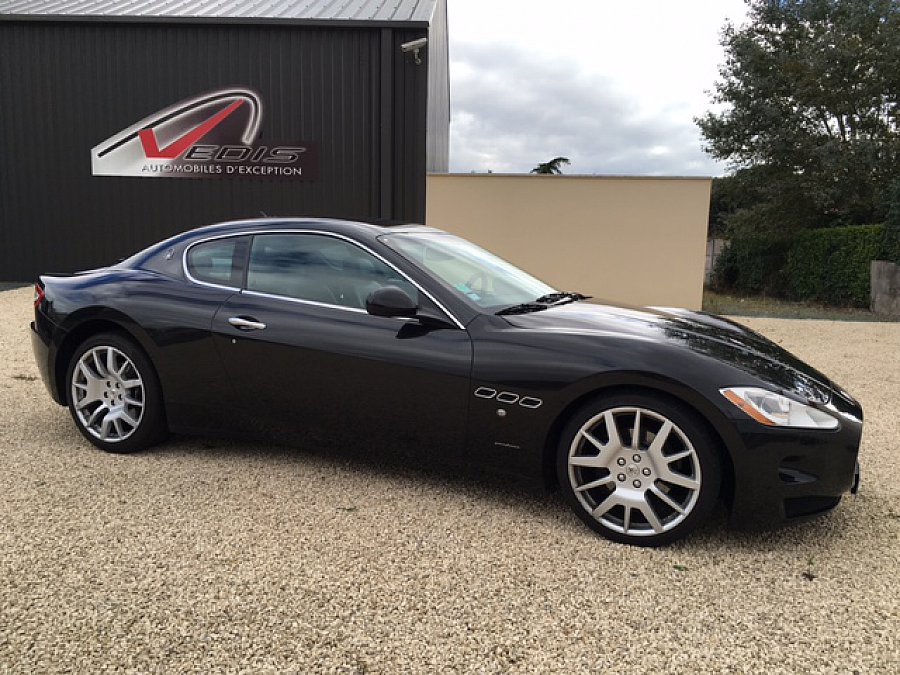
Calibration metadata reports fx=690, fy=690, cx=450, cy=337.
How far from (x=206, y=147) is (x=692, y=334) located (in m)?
12.3

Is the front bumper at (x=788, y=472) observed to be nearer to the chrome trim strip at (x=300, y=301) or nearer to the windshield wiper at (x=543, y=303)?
the windshield wiper at (x=543, y=303)

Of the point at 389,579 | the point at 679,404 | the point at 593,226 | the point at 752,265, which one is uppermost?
the point at 593,226

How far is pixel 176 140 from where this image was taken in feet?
43.9

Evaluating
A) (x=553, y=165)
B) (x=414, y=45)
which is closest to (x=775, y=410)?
(x=414, y=45)

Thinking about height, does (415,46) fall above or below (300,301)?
above

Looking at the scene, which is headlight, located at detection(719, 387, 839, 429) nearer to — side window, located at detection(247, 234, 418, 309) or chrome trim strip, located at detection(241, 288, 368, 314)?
side window, located at detection(247, 234, 418, 309)

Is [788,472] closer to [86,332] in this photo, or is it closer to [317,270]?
[317,270]

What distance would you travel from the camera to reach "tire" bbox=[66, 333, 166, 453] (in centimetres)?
374

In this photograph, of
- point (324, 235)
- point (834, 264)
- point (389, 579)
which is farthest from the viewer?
point (834, 264)

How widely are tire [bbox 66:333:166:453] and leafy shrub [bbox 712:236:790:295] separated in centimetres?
2025

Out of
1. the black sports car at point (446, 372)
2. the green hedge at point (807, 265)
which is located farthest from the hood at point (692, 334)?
the green hedge at point (807, 265)

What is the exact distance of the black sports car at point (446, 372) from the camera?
2.71m

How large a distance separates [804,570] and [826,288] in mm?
16591

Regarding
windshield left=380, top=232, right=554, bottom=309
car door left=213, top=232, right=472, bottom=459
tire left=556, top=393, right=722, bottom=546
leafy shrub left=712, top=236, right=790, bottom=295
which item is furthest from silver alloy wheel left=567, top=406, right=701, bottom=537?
leafy shrub left=712, top=236, right=790, bottom=295
